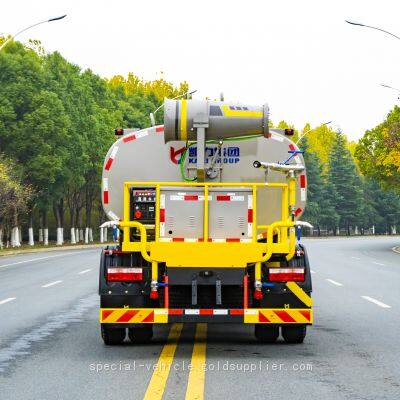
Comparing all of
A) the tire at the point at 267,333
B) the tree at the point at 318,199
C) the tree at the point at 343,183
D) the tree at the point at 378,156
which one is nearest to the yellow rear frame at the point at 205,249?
the tire at the point at 267,333

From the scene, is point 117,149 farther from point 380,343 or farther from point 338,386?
point 338,386

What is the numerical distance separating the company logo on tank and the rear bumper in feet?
7.00

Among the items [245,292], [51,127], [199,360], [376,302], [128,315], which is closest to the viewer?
[199,360]

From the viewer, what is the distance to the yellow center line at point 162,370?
26.0 feet

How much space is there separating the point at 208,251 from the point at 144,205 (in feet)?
3.77

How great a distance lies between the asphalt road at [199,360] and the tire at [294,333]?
144 millimetres

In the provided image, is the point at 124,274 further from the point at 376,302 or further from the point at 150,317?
the point at 376,302

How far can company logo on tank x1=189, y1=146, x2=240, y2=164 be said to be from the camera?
1152 cm

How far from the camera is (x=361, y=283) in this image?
2380cm

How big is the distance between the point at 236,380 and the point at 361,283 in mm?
15693

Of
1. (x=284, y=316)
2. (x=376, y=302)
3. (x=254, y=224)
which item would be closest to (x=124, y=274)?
(x=254, y=224)

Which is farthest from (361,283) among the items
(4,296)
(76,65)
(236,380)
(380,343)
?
(76,65)

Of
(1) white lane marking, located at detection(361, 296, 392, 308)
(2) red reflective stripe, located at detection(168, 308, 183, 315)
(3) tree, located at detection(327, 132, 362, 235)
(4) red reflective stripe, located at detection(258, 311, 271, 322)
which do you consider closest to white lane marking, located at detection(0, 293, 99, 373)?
(2) red reflective stripe, located at detection(168, 308, 183, 315)

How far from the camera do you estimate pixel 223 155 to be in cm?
1163
